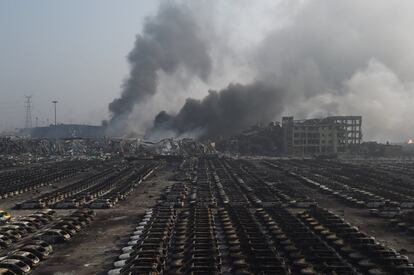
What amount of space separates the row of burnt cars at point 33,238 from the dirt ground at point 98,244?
0.75 metres

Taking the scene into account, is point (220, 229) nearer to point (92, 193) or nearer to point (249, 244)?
point (249, 244)

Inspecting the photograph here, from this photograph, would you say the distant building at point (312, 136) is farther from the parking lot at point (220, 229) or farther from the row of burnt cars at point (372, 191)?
the parking lot at point (220, 229)

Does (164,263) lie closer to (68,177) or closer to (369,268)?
(369,268)

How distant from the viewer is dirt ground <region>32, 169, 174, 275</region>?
3591 cm

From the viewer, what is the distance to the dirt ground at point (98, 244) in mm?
35906

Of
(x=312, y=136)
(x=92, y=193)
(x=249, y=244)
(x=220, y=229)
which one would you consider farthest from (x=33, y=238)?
(x=312, y=136)

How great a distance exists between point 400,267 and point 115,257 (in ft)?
68.7

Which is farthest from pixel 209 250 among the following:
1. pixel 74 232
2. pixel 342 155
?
pixel 342 155

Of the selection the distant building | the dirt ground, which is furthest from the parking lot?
the distant building

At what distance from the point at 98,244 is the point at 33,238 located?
623cm

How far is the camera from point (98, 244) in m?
43.4

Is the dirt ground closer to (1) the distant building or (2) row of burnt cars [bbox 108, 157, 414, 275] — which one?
(2) row of burnt cars [bbox 108, 157, 414, 275]

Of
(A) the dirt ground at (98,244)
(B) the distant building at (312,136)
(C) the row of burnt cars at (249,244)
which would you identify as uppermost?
(B) the distant building at (312,136)

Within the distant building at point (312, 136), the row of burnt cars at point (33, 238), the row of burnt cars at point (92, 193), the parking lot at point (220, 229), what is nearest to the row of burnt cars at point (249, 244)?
the parking lot at point (220, 229)
